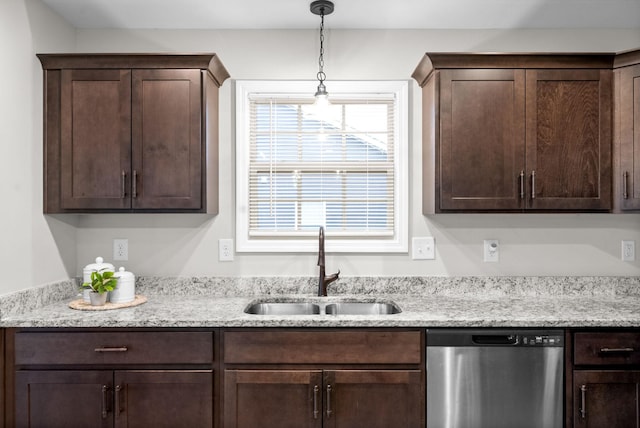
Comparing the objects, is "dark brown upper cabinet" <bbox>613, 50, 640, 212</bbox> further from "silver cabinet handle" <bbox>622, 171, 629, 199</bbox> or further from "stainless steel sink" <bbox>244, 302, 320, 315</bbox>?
"stainless steel sink" <bbox>244, 302, 320, 315</bbox>

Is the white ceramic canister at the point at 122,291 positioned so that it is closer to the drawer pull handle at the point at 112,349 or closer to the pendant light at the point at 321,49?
the drawer pull handle at the point at 112,349

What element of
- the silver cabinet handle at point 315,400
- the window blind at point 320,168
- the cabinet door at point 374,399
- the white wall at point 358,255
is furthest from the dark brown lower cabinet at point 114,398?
the window blind at point 320,168

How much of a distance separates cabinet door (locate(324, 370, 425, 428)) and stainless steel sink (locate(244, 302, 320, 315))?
0.51m

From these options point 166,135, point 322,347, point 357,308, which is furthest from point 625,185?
point 166,135

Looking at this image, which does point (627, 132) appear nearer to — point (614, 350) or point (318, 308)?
point (614, 350)

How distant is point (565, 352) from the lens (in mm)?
1920

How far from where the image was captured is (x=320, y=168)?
2.59 m

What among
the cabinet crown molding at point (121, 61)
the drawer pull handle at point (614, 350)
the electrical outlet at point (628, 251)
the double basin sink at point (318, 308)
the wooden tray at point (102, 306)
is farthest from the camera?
the electrical outlet at point (628, 251)

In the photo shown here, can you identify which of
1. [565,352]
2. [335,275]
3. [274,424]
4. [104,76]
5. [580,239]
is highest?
[104,76]

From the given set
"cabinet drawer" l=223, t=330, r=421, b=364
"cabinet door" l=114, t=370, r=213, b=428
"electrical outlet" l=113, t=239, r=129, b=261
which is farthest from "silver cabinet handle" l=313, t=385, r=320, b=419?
"electrical outlet" l=113, t=239, r=129, b=261

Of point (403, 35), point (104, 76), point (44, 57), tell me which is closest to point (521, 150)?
point (403, 35)

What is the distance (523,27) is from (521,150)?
85 cm

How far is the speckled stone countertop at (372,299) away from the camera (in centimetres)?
192

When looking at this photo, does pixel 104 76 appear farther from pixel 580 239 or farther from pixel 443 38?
pixel 580 239
